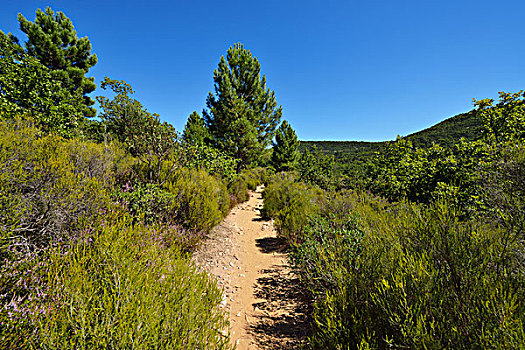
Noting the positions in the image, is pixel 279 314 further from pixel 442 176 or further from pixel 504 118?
pixel 504 118

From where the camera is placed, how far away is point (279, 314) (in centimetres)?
329

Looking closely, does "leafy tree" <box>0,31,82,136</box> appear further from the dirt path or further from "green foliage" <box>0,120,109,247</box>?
the dirt path

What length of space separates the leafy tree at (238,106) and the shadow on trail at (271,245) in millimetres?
9930

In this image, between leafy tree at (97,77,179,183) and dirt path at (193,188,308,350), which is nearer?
dirt path at (193,188,308,350)

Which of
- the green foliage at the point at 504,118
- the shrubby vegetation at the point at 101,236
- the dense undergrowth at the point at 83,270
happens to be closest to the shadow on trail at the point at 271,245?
the shrubby vegetation at the point at 101,236

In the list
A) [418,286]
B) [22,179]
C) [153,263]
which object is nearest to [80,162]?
[22,179]

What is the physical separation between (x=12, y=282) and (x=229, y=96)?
15.4 meters

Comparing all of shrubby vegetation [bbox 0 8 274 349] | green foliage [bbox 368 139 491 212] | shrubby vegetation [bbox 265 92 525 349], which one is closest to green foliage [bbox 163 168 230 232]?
shrubby vegetation [bbox 0 8 274 349]

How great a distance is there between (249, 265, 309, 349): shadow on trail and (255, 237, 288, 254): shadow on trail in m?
1.27

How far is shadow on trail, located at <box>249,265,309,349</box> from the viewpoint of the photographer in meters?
2.74

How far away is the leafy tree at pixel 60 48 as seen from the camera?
14.5m

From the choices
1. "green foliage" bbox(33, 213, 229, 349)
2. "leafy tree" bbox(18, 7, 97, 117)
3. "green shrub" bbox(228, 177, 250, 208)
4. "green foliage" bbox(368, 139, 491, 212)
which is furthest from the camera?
"leafy tree" bbox(18, 7, 97, 117)

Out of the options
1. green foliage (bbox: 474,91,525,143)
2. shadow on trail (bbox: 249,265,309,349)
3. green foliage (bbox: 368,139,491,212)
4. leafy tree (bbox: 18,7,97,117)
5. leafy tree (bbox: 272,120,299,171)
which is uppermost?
leafy tree (bbox: 18,7,97,117)

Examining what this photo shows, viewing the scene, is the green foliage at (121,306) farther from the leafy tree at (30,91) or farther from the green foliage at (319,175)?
the green foliage at (319,175)
